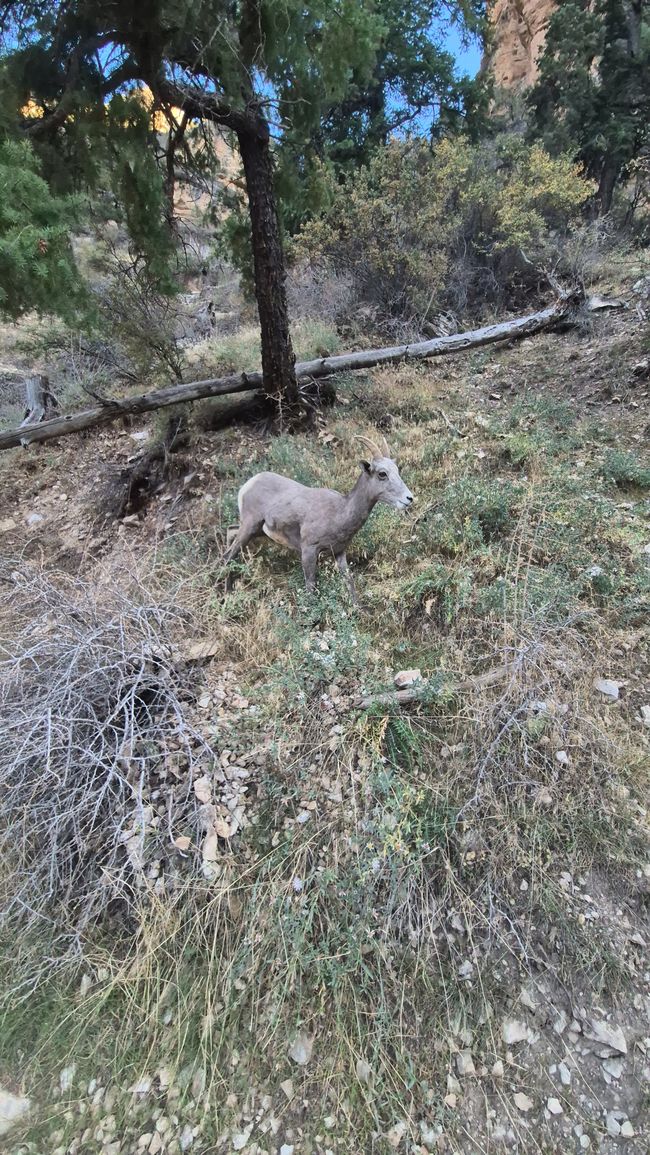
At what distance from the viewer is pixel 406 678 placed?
2768 mm

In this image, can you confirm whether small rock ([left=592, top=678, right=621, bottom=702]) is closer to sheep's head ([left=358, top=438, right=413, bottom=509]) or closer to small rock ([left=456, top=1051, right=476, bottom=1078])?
sheep's head ([left=358, top=438, right=413, bottom=509])

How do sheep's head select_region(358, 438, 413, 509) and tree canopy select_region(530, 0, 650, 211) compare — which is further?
tree canopy select_region(530, 0, 650, 211)

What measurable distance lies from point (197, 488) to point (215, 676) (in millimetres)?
2811

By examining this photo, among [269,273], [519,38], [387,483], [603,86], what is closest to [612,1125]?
[387,483]

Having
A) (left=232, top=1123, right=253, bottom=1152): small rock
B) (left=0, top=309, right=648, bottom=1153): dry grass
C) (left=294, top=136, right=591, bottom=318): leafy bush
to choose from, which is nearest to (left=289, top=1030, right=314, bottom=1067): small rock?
(left=0, top=309, right=648, bottom=1153): dry grass

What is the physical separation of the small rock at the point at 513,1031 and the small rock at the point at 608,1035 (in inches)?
9.2

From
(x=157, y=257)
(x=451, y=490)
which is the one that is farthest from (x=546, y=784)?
(x=157, y=257)

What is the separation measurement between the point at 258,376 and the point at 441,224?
18.3ft

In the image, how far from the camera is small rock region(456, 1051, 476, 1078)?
1829 millimetres

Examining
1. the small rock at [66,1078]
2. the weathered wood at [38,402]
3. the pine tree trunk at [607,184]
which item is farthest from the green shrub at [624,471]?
the pine tree trunk at [607,184]

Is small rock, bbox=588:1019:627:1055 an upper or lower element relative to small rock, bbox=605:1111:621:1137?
upper

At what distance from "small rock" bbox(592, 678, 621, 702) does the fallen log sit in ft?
16.5

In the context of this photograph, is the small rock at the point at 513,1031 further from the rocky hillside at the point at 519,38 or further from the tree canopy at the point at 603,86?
the rocky hillside at the point at 519,38

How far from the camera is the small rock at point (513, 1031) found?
187 cm
